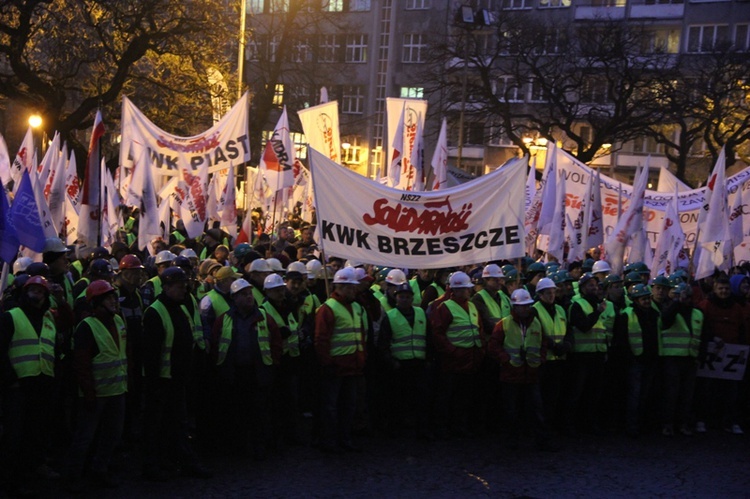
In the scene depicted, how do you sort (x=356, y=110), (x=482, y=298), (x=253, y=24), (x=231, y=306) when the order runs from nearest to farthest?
1. (x=231, y=306)
2. (x=482, y=298)
3. (x=253, y=24)
4. (x=356, y=110)

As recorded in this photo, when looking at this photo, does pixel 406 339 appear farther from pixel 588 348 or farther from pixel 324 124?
pixel 324 124

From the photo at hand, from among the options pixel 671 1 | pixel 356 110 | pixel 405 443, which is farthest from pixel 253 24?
pixel 405 443

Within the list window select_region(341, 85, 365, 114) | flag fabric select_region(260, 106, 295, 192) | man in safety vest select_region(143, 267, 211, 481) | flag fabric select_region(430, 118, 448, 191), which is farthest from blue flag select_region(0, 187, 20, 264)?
window select_region(341, 85, 365, 114)

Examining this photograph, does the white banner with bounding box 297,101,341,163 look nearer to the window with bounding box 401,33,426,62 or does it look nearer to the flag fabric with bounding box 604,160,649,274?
the flag fabric with bounding box 604,160,649,274

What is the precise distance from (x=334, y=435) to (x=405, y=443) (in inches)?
37.6

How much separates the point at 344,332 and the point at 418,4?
52318 millimetres

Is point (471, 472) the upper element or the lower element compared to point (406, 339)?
lower

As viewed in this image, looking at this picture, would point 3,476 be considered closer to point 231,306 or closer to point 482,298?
point 231,306

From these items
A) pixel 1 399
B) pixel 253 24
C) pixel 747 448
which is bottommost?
pixel 747 448

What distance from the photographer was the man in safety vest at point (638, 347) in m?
11.0

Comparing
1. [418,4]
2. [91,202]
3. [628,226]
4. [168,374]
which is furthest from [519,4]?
[168,374]

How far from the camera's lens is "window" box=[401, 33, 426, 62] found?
5962cm

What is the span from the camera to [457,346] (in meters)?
10.4

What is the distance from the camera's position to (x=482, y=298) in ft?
36.2
